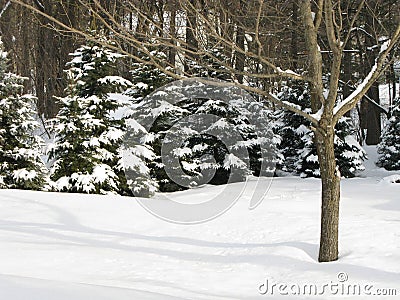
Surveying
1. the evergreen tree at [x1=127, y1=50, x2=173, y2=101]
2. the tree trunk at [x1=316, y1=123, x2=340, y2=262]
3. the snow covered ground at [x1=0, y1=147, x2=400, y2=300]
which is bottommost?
the snow covered ground at [x1=0, y1=147, x2=400, y2=300]

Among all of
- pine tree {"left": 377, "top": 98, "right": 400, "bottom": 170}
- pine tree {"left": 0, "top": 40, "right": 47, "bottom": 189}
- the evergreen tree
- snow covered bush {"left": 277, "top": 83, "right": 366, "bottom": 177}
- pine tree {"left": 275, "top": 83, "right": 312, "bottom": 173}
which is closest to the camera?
pine tree {"left": 0, "top": 40, "right": 47, "bottom": 189}

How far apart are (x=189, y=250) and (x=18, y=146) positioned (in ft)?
18.8

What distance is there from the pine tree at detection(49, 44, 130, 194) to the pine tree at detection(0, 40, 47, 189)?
563 mm

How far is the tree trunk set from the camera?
450 cm

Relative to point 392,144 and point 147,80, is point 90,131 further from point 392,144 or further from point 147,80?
point 392,144

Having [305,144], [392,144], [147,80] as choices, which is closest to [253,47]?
[147,80]

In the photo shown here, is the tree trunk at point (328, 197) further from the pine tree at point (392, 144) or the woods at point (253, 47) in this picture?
the pine tree at point (392, 144)

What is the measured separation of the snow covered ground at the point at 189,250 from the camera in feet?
12.8

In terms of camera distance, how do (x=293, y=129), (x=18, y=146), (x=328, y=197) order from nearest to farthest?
(x=328, y=197)
(x=18, y=146)
(x=293, y=129)

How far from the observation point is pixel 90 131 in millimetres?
8984

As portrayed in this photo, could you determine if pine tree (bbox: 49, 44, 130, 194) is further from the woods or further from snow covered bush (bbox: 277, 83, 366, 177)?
snow covered bush (bbox: 277, 83, 366, 177)

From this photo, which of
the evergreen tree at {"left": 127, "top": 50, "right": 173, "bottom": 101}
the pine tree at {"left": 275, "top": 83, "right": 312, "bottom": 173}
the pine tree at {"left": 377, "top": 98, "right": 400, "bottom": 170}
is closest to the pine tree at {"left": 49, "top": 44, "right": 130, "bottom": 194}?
the evergreen tree at {"left": 127, "top": 50, "right": 173, "bottom": 101}

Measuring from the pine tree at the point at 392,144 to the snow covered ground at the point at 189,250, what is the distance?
20.6 feet

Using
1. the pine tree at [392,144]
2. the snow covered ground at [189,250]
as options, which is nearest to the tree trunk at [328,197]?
the snow covered ground at [189,250]
